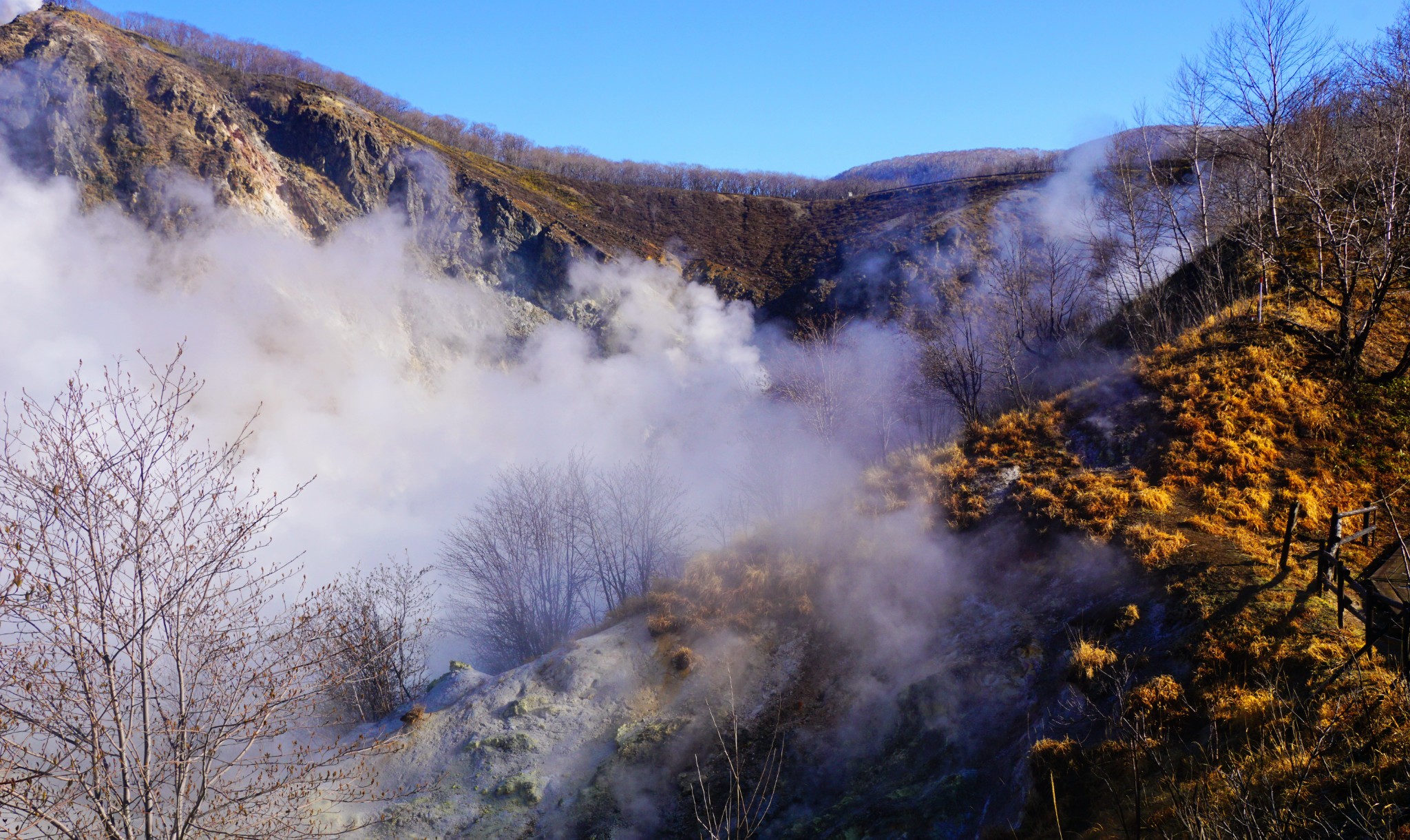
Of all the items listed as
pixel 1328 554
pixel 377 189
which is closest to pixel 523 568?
pixel 1328 554

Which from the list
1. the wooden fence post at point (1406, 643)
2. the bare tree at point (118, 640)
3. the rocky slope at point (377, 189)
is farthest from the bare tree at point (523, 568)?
the wooden fence post at point (1406, 643)

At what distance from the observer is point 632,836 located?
9.30m

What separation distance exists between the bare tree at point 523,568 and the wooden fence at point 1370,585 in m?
17.4

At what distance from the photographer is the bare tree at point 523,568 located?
2053 centimetres

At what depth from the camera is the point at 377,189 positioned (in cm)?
3111

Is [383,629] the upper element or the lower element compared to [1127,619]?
lower

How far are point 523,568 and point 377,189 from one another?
1966 centimetres

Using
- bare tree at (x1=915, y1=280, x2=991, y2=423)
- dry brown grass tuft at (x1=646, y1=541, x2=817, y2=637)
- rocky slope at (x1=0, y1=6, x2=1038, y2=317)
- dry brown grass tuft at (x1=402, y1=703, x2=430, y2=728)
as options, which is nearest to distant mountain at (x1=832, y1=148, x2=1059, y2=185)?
rocky slope at (x1=0, y1=6, x2=1038, y2=317)

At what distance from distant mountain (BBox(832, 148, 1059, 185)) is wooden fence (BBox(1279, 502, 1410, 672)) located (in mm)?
39100

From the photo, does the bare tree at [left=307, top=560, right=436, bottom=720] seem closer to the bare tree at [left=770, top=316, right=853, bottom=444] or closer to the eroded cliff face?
the bare tree at [left=770, top=316, right=853, bottom=444]

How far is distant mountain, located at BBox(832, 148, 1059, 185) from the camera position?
46.6m

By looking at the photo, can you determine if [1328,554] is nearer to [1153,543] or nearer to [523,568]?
[1153,543]

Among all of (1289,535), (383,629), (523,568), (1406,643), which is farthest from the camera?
(523,568)

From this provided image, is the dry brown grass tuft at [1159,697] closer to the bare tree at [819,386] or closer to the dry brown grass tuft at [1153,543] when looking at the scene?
the dry brown grass tuft at [1153,543]
